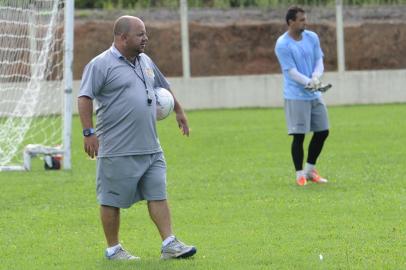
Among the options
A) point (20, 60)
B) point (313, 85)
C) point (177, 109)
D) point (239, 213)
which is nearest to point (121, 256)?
point (177, 109)

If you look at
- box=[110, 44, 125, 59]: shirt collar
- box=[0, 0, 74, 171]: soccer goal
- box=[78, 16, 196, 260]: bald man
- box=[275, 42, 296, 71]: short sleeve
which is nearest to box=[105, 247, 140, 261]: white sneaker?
box=[78, 16, 196, 260]: bald man

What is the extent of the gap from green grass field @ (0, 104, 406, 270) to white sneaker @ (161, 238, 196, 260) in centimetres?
7

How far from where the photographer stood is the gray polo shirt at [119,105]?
8.65m

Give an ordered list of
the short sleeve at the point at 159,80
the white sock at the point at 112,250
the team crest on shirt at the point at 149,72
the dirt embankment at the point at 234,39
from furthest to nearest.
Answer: the dirt embankment at the point at 234,39
the short sleeve at the point at 159,80
the team crest on shirt at the point at 149,72
the white sock at the point at 112,250

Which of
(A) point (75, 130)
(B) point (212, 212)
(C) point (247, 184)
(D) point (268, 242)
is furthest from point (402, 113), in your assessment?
(D) point (268, 242)

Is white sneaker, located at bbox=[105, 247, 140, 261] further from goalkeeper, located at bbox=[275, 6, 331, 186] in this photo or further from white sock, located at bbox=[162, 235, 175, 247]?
goalkeeper, located at bbox=[275, 6, 331, 186]

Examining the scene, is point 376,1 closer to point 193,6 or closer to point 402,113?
point 193,6

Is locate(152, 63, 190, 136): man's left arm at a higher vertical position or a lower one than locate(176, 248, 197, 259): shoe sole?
higher

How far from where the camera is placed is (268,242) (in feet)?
30.4

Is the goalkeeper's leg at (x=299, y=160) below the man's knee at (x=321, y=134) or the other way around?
below

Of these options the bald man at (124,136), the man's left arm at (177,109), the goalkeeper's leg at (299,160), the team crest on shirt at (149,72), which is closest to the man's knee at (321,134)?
the goalkeeper's leg at (299,160)

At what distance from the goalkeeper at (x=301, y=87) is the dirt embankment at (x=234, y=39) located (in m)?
23.5

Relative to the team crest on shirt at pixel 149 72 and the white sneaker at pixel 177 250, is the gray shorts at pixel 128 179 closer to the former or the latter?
the white sneaker at pixel 177 250

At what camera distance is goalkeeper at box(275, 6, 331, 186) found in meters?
13.0
